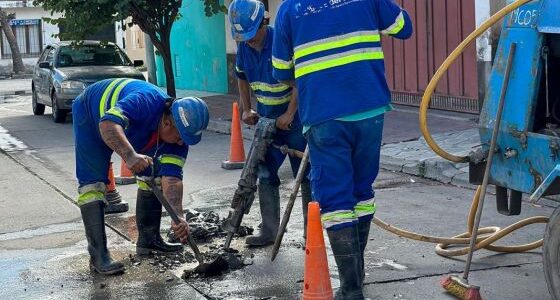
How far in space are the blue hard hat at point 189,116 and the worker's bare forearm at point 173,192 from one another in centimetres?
45

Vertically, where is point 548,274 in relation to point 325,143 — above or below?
below

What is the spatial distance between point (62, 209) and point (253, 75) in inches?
115

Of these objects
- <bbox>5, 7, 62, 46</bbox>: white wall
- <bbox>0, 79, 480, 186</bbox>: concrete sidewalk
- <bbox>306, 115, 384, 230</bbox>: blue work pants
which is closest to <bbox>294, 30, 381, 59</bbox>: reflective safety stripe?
<bbox>306, 115, 384, 230</bbox>: blue work pants

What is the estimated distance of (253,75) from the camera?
6.66 m

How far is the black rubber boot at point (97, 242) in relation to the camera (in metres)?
6.16

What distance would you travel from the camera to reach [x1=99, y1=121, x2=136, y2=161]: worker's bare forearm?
5707 mm

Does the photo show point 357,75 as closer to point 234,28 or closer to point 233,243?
point 234,28

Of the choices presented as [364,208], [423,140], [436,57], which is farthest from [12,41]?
[364,208]

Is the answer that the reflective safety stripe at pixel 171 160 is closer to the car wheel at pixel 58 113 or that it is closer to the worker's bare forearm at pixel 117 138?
the worker's bare forearm at pixel 117 138

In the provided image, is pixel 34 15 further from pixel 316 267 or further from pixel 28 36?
pixel 316 267

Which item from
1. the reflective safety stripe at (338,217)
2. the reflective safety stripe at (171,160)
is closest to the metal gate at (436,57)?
the reflective safety stripe at (171,160)

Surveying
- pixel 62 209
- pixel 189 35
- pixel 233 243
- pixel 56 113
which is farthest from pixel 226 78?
pixel 233 243

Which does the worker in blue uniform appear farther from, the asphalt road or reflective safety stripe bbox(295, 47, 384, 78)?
the asphalt road

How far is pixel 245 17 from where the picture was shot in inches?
239
